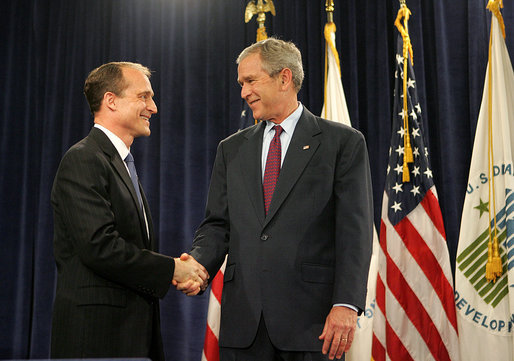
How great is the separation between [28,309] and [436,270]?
3.17 metres

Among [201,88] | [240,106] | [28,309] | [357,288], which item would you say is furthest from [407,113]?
[28,309]

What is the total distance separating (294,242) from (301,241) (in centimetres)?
2

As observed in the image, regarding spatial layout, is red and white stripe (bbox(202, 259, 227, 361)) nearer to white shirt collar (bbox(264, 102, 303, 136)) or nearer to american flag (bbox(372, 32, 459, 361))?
american flag (bbox(372, 32, 459, 361))

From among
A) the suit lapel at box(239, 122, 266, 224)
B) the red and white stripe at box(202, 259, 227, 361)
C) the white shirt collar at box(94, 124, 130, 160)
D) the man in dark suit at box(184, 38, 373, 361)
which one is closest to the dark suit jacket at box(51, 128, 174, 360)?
the white shirt collar at box(94, 124, 130, 160)

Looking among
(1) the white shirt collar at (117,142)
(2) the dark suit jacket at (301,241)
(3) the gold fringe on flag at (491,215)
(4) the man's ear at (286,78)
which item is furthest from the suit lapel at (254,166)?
(3) the gold fringe on flag at (491,215)

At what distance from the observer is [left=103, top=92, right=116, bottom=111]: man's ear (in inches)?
102

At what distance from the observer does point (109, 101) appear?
2.59 m

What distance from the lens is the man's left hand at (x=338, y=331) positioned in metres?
1.97

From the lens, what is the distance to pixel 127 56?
4992 millimetres

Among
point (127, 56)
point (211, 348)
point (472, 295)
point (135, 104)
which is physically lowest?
point (211, 348)

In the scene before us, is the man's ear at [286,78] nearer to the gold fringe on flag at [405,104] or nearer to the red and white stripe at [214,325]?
the gold fringe on flag at [405,104]

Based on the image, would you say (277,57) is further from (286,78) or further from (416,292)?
(416,292)

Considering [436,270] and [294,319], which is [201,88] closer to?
[436,270]

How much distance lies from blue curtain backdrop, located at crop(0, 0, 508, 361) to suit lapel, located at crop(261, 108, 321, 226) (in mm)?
2081
